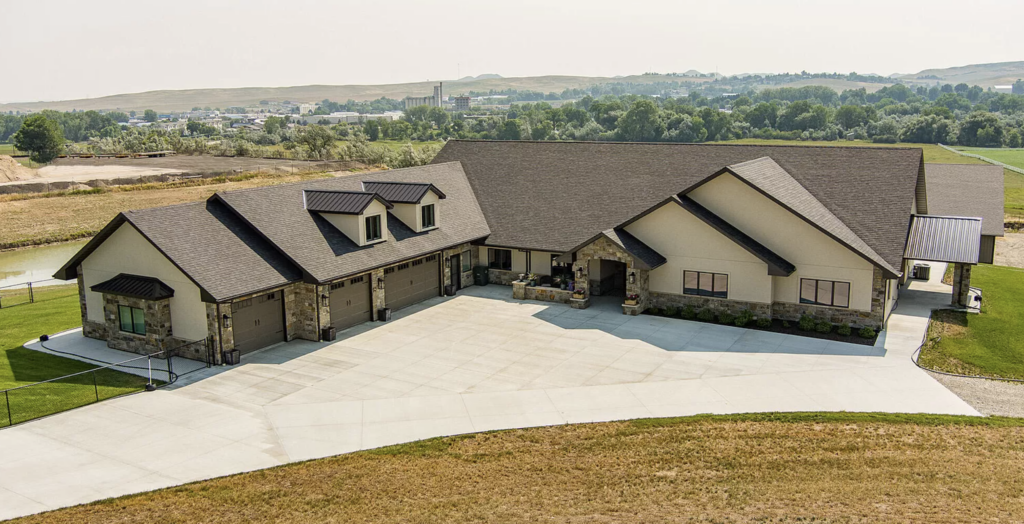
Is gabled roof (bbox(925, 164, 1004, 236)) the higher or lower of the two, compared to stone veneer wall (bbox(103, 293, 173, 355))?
higher

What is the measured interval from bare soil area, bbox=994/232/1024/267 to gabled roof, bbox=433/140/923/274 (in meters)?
16.7

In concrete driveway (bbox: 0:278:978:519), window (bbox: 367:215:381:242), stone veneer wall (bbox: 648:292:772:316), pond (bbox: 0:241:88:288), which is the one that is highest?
window (bbox: 367:215:381:242)

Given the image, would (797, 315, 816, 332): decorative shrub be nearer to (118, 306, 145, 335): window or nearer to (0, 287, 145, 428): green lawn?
(0, 287, 145, 428): green lawn

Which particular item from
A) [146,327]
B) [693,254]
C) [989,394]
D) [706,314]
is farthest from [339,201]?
[989,394]

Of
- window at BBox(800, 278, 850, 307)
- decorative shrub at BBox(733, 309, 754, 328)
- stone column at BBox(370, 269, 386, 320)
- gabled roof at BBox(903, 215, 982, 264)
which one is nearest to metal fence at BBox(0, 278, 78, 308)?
stone column at BBox(370, 269, 386, 320)

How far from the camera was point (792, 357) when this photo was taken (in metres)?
25.5

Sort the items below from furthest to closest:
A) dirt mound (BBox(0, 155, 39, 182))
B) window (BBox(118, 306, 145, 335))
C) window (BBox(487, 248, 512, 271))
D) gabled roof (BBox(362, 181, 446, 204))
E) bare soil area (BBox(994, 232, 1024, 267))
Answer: dirt mound (BBox(0, 155, 39, 182)), bare soil area (BBox(994, 232, 1024, 267)), window (BBox(487, 248, 512, 271)), gabled roof (BBox(362, 181, 446, 204)), window (BBox(118, 306, 145, 335))

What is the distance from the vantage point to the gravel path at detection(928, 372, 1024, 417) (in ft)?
68.4

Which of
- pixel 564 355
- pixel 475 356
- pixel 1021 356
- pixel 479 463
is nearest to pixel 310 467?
pixel 479 463

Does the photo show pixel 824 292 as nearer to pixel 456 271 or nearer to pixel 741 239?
pixel 741 239

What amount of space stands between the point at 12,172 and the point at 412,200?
77.4 m

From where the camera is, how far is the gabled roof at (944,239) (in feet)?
98.2

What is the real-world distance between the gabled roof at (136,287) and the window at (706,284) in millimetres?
19577

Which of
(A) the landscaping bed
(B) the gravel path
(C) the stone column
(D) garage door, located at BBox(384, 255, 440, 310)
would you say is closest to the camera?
(B) the gravel path
